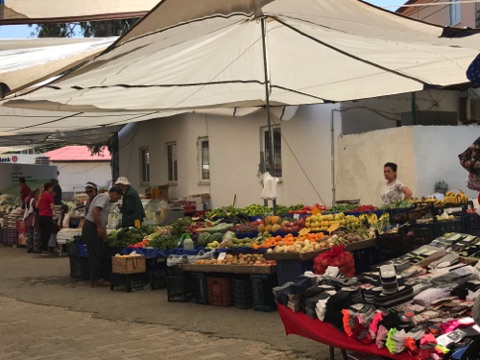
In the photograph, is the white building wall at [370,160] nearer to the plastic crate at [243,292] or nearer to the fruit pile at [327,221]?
the fruit pile at [327,221]

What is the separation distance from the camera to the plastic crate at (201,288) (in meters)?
9.62

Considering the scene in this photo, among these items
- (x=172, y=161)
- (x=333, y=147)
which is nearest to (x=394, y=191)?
(x=333, y=147)

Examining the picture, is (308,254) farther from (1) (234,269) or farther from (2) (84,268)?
(2) (84,268)

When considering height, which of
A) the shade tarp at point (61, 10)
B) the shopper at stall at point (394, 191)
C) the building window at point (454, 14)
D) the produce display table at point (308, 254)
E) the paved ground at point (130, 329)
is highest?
the building window at point (454, 14)

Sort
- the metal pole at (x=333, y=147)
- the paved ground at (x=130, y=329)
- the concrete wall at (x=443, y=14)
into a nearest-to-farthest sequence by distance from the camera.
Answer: the paved ground at (x=130, y=329), the metal pole at (x=333, y=147), the concrete wall at (x=443, y=14)

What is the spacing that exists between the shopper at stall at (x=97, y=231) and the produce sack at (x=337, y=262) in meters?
5.29

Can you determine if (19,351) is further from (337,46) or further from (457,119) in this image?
(457,119)

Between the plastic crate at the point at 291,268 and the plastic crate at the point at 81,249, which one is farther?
the plastic crate at the point at 81,249

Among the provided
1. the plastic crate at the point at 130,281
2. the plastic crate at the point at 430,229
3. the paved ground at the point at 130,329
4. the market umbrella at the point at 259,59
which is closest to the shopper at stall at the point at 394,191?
the market umbrella at the point at 259,59

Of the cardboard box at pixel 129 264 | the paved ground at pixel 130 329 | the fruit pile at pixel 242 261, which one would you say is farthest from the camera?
the cardboard box at pixel 129 264

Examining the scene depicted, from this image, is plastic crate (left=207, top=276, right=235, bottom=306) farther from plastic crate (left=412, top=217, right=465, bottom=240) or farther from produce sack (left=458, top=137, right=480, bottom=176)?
produce sack (left=458, top=137, right=480, bottom=176)

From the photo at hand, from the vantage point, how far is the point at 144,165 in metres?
23.3

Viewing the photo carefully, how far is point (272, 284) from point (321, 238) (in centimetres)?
Answer: 94

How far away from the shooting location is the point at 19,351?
719 cm
